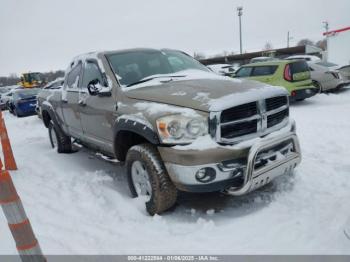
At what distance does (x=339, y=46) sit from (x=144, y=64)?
21984mm

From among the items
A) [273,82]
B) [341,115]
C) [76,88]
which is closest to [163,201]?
[76,88]

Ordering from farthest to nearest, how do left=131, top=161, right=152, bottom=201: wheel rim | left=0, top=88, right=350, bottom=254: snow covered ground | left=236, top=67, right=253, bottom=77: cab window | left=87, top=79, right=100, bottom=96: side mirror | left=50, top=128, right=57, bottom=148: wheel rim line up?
left=236, top=67, right=253, bottom=77: cab window, left=50, top=128, right=57, bottom=148: wheel rim, left=87, top=79, right=100, bottom=96: side mirror, left=131, top=161, right=152, bottom=201: wheel rim, left=0, top=88, right=350, bottom=254: snow covered ground

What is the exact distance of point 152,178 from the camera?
11.7 ft

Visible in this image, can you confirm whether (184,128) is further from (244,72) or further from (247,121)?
(244,72)

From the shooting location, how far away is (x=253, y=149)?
334cm

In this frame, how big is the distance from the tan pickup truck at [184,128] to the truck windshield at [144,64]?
0.05 feet

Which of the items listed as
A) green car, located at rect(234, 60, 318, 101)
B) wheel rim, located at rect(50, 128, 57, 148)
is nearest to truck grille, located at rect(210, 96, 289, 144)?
wheel rim, located at rect(50, 128, 57, 148)

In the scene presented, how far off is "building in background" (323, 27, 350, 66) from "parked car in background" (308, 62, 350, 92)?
10774mm

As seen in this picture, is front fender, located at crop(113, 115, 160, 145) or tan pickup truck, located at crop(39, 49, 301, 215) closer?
tan pickup truck, located at crop(39, 49, 301, 215)

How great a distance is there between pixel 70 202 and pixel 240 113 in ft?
8.03

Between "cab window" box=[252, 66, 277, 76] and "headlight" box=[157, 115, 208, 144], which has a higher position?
"headlight" box=[157, 115, 208, 144]

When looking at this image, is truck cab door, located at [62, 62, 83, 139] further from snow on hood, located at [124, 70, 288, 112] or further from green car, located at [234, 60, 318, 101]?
green car, located at [234, 60, 318, 101]

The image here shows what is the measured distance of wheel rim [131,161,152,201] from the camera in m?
3.80

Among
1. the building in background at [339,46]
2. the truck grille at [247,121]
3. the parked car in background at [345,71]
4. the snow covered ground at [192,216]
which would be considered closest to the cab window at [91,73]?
the snow covered ground at [192,216]
